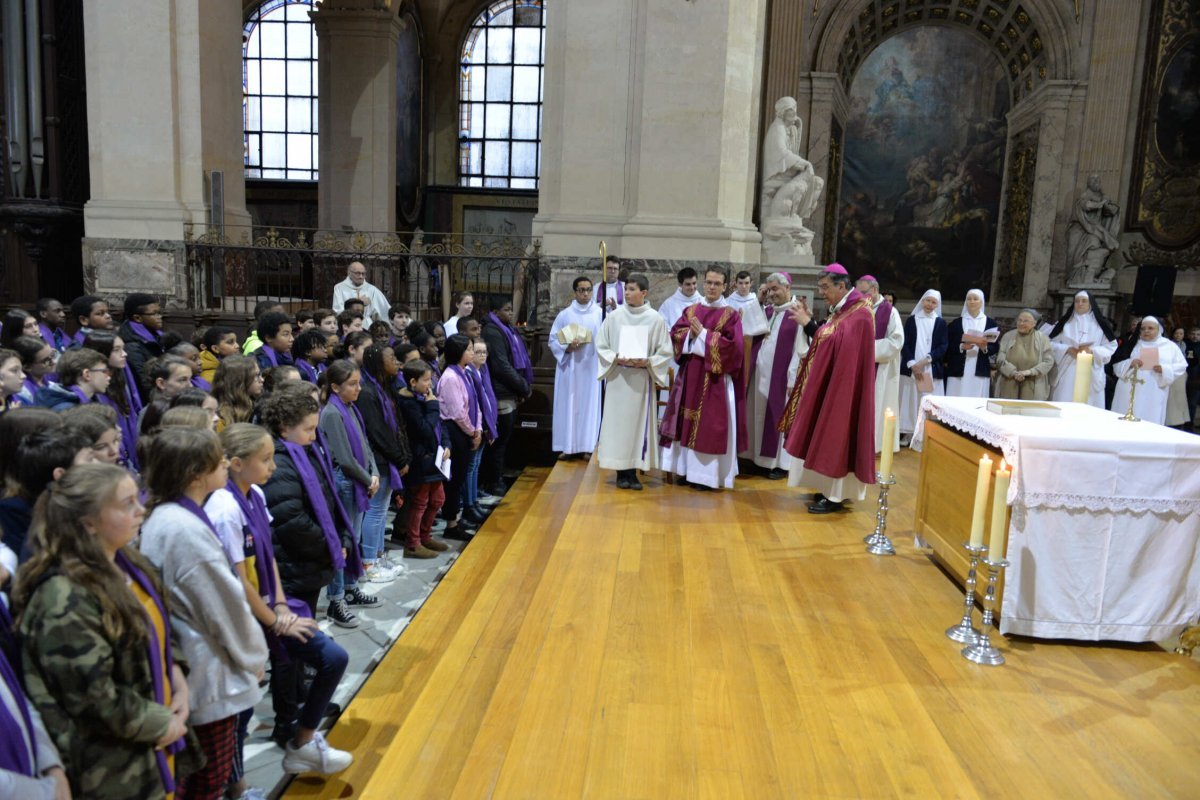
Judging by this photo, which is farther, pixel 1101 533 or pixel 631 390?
pixel 631 390

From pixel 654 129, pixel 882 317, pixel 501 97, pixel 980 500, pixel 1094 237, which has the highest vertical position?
pixel 501 97

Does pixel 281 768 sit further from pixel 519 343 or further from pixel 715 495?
pixel 519 343

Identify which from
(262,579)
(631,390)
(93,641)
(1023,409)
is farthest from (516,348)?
(93,641)

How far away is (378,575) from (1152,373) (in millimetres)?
8842

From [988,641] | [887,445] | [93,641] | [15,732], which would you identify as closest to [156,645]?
[93,641]

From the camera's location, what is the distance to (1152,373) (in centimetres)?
983

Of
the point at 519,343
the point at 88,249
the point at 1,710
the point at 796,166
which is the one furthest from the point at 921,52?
the point at 1,710

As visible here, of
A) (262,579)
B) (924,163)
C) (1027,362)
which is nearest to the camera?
(262,579)

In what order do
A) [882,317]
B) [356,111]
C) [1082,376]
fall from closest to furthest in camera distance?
1. [1082,376]
2. [882,317]
3. [356,111]

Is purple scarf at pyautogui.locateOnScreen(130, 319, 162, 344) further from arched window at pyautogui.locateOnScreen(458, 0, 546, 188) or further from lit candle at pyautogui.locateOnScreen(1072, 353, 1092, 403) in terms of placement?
arched window at pyautogui.locateOnScreen(458, 0, 546, 188)

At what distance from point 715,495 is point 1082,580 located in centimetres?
291

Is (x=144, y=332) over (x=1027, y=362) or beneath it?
over

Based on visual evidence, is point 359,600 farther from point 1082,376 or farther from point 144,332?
point 1082,376

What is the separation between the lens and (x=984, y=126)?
1738 cm
